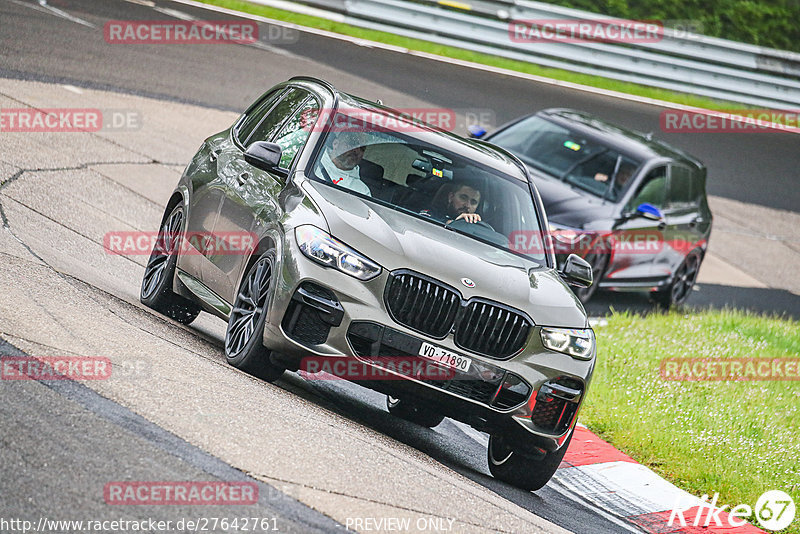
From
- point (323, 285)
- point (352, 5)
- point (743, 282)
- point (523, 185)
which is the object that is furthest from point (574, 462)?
point (352, 5)

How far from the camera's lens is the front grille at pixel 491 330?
7.05 m

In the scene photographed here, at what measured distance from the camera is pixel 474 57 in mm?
26203

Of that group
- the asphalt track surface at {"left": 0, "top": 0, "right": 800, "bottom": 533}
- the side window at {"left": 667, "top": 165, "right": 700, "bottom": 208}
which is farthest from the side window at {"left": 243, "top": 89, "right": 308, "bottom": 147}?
the side window at {"left": 667, "top": 165, "right": 700, "bottom": 208}

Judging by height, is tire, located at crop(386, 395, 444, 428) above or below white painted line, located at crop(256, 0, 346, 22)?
below

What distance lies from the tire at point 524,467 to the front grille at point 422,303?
0.92 m

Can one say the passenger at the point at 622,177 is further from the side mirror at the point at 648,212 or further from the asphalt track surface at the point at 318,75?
the asphalt track surface at the point at 318,75

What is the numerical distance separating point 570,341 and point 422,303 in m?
1.00

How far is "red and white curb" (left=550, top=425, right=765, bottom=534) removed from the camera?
25.8 ft

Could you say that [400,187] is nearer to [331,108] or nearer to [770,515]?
[331,108]

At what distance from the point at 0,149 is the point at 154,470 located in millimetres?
8295

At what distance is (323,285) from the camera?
6.96 meters

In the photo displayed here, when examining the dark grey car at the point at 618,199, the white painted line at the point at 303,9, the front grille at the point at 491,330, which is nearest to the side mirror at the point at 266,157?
the front grille at the point at 491,330

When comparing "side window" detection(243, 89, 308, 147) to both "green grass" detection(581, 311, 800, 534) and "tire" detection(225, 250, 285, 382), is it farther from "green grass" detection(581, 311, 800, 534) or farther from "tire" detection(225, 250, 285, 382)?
"green grass" detection(581, 311, 800, 534)

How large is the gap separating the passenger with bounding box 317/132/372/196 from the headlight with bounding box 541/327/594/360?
1.56m
